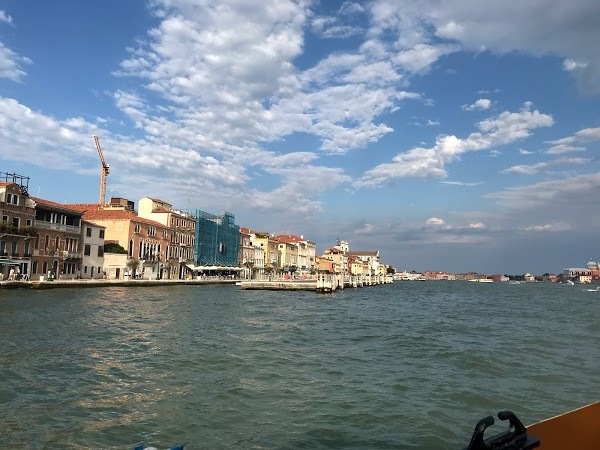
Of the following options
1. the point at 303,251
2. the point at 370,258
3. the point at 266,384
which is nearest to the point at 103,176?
the point at 303,251

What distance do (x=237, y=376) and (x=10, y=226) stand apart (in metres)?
33.5

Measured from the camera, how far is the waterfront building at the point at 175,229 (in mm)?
64375

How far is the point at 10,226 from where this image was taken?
120 feet

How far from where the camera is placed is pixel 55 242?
139 ft

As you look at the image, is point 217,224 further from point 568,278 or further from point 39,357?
point 568,278

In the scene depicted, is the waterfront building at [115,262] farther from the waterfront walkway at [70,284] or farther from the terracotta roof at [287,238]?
the terracotta roof at [287,238]

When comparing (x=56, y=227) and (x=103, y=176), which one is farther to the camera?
(x=103, y=176)

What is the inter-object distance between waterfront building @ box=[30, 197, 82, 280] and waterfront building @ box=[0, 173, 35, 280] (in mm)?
761

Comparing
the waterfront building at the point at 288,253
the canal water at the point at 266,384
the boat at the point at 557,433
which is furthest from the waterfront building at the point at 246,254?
the boat at the point at 557,433

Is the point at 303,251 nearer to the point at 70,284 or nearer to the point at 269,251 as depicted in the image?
the point at 269,251

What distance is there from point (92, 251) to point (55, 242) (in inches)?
230

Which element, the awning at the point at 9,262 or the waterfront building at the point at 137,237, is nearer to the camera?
the awning at the point at 9,262

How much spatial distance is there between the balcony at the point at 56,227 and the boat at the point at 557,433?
43.4m

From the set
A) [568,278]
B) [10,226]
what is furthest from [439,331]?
[568,278]
